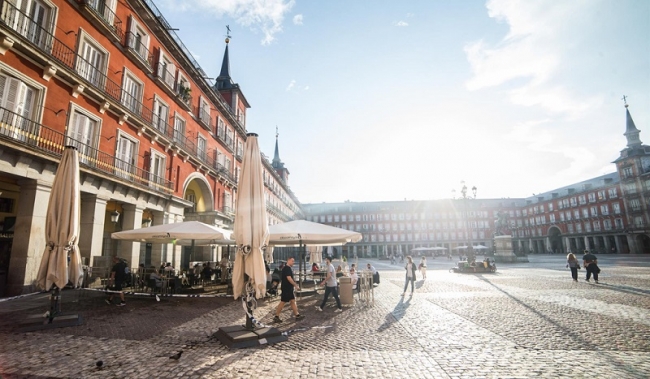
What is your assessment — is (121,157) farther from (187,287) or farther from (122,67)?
(187,287)

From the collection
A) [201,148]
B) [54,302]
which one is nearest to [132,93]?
[201,148]

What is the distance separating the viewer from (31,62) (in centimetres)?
1073

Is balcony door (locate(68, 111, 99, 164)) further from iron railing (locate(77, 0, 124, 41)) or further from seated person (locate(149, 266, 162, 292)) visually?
seated person (locate(149, 266, 162, 292))

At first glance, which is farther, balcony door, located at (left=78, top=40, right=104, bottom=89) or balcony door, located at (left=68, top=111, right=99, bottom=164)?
balcony door, located at (left=78, top=40, right=104, bottom=89)

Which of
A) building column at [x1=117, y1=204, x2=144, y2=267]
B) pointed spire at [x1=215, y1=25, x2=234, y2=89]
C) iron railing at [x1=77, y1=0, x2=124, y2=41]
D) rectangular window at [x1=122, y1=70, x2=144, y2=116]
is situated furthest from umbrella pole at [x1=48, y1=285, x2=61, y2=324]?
pointed spire at [x1=215, y1=25, x2=234, y2=89]

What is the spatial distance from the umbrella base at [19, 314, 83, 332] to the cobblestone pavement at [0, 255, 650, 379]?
0.21m

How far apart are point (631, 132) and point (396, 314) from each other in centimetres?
6752

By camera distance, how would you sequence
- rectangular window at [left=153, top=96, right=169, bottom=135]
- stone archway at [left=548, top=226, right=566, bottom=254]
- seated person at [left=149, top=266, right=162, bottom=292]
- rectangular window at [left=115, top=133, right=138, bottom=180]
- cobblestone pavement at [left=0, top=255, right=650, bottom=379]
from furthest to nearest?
stone archway at [left=548, top=226, right=566, bottom=254] < rectangular window at [left=153, top=96, right=169, bottom=135] < rectangular window at [left=115, top=133, right=138, bottom=180] < seated person at [left=149, top=266, right=162, bottom=292] < cobblestone pavement at [left=0, top=255, right=650, bottom=379]

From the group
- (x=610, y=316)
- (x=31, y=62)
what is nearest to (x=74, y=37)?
(x=31, y=62)

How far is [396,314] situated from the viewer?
8367mm

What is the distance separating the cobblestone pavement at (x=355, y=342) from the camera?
171 inches

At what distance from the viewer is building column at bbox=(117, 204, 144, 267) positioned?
49.3 ft

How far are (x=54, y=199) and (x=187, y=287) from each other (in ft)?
24.5

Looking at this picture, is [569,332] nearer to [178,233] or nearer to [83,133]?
[178,233]
